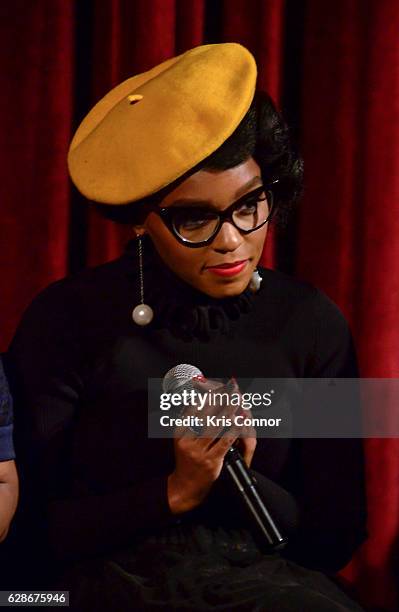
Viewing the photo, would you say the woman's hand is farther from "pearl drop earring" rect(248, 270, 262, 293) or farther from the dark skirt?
"pearl drop earring" rect(248, 270, 262, 293)

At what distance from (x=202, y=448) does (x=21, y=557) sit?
0.40 meters

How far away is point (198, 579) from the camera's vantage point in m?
1.04

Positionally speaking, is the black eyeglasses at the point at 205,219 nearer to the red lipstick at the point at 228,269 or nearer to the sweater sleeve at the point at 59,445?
the red lipstick at the point at 228,269

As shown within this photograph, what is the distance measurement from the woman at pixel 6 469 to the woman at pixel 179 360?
0.06 m

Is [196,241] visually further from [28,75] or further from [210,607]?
[28,75]

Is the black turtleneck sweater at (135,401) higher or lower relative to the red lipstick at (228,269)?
lower

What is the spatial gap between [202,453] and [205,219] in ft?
0.96

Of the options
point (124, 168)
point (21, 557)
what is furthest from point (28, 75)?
point (21, 557)

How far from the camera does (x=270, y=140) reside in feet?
3.48

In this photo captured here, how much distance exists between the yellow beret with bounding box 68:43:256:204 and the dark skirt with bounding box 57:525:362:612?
0.47 metres

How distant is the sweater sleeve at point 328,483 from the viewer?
116 cm

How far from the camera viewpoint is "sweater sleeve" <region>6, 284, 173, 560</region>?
109 centimetres

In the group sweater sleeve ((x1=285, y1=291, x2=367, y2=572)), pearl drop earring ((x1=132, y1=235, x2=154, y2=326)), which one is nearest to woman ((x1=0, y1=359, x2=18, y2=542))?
pearl drop earring ((x1=132, y1=235, x2=154, y2=326))

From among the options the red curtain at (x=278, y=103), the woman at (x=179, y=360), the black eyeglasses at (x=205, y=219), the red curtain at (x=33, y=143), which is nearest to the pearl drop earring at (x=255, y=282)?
the woman at (x=179, y=360)
